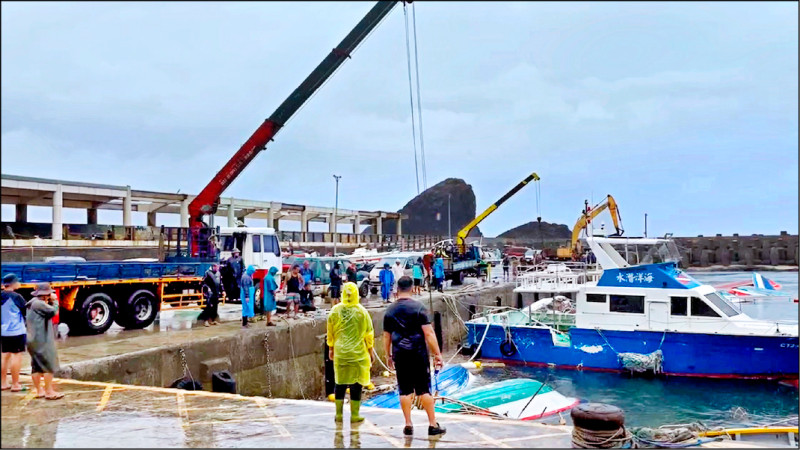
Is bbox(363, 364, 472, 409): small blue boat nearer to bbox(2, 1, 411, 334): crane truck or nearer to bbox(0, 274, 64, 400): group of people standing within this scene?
bbox(2, 1, 411, 334): crane truck

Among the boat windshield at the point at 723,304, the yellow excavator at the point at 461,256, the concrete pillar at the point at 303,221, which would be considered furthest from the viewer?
the concrete pillar at the point at 303,221

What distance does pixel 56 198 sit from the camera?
103ft

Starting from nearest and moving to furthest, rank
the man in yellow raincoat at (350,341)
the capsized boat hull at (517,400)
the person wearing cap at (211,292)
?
the man in yellow raincoat at (350,341) < the capsized boat hull at (517,400) < the person wearing cap at (211,292)

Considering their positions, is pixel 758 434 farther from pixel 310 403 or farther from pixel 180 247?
pixel 180 247

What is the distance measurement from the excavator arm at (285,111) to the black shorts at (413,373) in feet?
42.5

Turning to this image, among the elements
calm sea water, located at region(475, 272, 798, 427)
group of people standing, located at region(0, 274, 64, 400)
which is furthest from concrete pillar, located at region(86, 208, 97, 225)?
group of people standing, located at region(0, 274, 64, 400)

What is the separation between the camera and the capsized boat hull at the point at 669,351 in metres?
15.7

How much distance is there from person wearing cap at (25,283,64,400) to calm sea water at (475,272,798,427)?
11.2 m

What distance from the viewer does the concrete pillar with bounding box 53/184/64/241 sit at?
102ft

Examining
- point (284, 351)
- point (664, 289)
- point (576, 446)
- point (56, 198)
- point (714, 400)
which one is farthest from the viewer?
point (56, 198)

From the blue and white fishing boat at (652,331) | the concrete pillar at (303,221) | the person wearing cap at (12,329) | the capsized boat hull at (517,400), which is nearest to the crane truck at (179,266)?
the person wearing cap at (12,329)

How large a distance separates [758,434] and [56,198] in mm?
32032

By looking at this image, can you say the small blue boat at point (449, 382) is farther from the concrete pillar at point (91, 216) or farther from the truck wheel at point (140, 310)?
the concrete pillar at point (91, 216)

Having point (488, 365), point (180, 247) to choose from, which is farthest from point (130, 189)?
point (488, 365)
